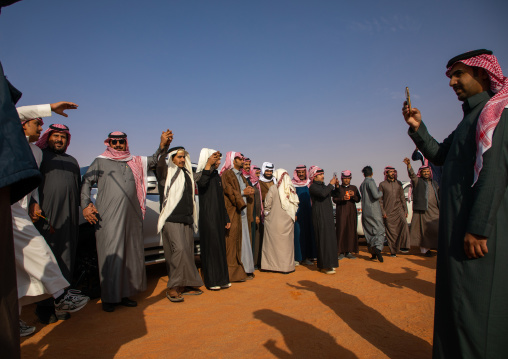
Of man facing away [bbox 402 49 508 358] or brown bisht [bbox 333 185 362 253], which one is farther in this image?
brown bisht [bbox 333 185 362 253]

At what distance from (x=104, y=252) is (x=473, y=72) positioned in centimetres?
438

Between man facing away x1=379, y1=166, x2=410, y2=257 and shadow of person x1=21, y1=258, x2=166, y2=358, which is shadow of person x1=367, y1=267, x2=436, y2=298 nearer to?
man facing away x1=379, y1=166, x2=410, y2=257

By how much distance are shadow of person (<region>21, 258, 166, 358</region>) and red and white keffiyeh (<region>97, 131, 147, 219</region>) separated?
1.45 m

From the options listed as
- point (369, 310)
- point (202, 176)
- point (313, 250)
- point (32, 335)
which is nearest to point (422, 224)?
point (313, 250)

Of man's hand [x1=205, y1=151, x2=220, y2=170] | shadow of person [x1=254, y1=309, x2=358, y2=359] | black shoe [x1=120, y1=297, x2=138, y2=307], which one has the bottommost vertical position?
black shoe [x1=120, y1=297, x2=138, y2=307]

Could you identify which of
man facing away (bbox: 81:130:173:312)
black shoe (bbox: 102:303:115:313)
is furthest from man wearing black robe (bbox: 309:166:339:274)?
black shoe (bbox: 102:303:115:313)

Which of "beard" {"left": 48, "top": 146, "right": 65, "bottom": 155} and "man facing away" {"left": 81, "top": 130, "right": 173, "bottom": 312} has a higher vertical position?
"beard" {"left": 48, "top": 146, "right": 65, "bottom": 155}

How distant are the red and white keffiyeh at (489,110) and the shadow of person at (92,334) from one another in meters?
3.25

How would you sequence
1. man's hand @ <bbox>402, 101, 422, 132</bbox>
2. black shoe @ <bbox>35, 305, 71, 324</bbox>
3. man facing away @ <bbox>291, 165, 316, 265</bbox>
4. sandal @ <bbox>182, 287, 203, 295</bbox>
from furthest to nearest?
man facing away @ <bbox>291, 165, 316, 265</bbox> → sandal @ <bbox>182, 287, 203, 295</bbox> → black shoe @ <bbox>35, 305, 71, 324</bbox> → man's hand @ <bbox>402, 101, 422, 132</bbox>

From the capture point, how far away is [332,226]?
678 cm

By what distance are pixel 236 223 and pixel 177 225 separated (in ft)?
4.77

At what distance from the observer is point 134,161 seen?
4.97 metres

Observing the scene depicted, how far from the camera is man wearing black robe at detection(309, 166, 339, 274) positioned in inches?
260

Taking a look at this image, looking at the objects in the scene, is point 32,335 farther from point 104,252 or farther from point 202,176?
point 202,176
